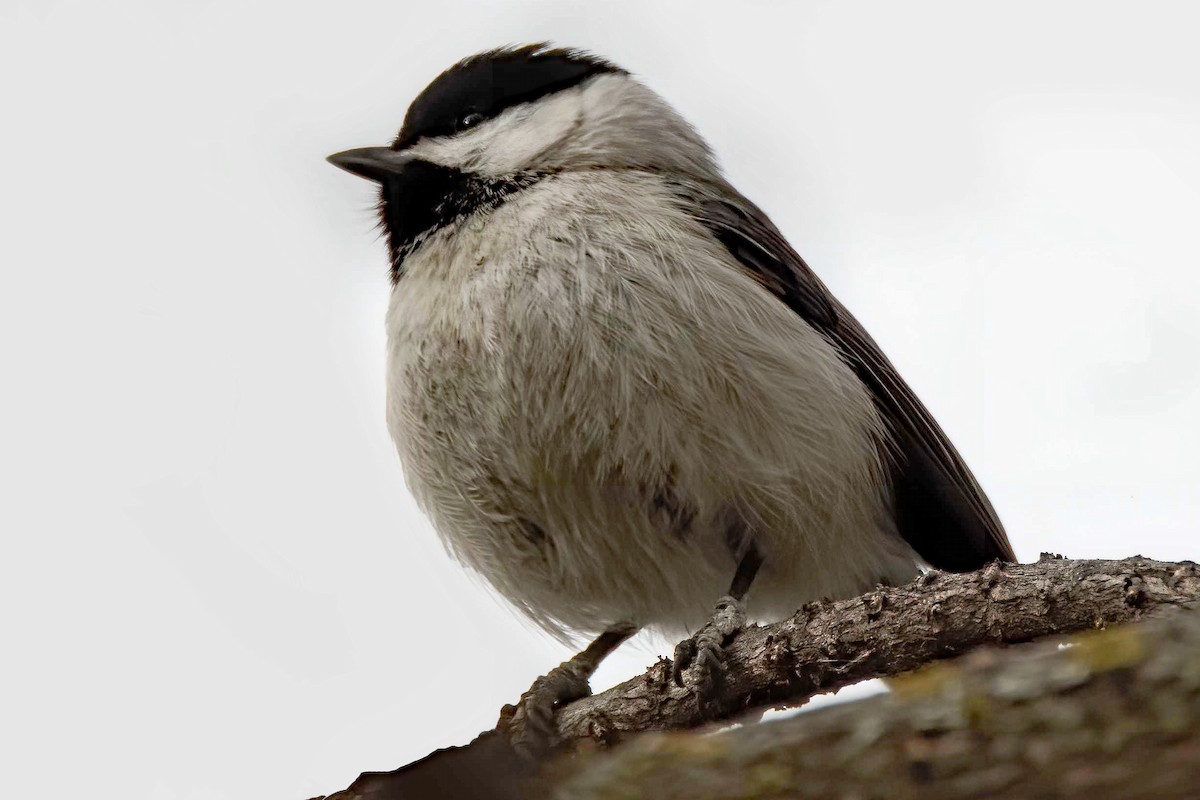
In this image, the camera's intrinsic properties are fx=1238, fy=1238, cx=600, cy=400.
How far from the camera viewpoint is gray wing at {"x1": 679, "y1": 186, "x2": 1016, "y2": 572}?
3930 mm

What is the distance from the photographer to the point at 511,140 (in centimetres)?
421

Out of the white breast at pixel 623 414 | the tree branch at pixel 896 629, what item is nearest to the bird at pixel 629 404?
the white breast at pixel 623 414

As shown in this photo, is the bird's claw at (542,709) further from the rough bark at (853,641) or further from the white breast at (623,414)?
the white breast at (623,414)

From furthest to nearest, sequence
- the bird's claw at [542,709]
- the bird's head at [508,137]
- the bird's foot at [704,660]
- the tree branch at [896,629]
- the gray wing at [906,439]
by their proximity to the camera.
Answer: the bird's head at [508,137], the gray wing at [906,439], the bird's claw at [542,709], the bird's foot at [704,660], the tree branch at [896,629]

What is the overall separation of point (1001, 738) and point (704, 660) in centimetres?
125

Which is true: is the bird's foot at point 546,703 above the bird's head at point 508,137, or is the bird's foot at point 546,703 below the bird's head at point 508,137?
below

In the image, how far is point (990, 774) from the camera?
1703mm

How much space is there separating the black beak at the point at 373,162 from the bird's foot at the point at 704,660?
2.03m

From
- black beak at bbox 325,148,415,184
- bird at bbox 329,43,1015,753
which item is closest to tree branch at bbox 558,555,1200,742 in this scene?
bird at bbox 329,43,1015,753

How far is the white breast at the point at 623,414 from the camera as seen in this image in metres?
3.46

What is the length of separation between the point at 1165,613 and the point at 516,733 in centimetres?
165

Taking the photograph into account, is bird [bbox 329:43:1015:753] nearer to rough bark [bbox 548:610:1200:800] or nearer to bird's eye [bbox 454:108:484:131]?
bird's eye [bbox 454:108:484:131]

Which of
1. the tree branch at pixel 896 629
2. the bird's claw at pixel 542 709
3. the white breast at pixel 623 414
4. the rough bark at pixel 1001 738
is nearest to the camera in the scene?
the rough bark at pixel 1001 738

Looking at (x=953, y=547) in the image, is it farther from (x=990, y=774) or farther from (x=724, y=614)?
(x=990, y=774)
